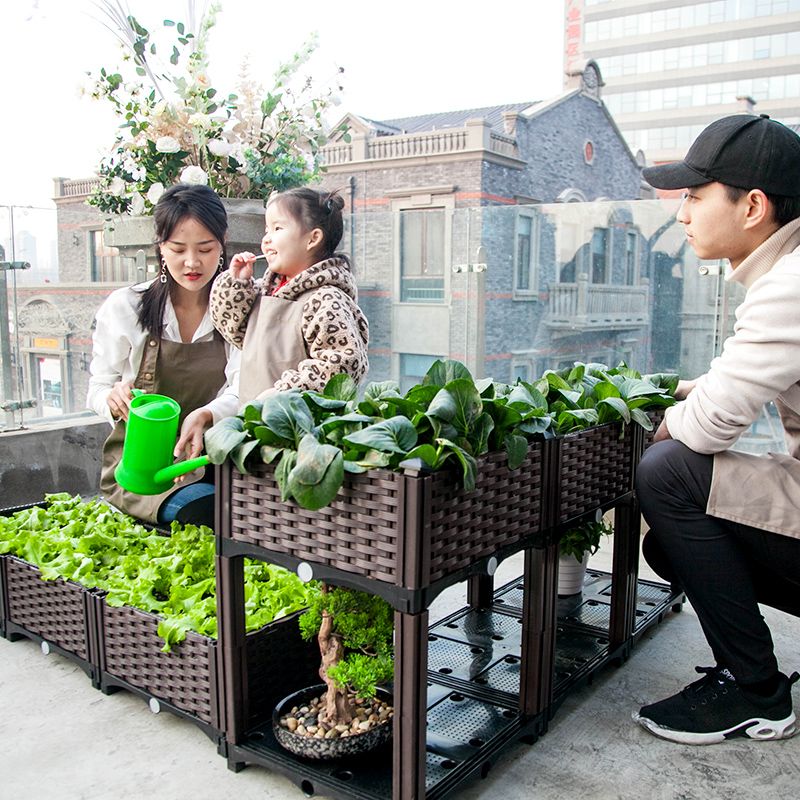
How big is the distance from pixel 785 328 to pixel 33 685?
67.4 inches

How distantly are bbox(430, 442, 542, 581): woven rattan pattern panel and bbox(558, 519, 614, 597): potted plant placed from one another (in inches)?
16.0

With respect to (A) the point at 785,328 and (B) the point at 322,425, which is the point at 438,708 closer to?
(B) the point at 322,425

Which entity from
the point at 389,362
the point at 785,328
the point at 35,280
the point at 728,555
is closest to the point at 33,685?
A: the point at 728,555

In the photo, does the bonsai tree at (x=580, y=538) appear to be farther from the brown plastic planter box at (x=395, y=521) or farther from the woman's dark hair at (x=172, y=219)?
the woman's dark hair at (x=172, y=219)

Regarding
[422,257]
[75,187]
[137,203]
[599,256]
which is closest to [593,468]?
[137,203]

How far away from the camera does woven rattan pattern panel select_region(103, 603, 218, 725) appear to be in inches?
62.5

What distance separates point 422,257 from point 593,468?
3007 mm

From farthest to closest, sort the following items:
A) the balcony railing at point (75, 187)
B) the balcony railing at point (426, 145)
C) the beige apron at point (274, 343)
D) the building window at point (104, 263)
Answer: the balcony railing at point (426, 145), the balcony railing at point (75, 187), the building window at point (104, 263), the beige apron at point (274, 343)

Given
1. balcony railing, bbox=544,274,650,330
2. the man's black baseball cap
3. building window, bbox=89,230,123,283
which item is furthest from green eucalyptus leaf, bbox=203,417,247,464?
balcony railing, bbox=544,274,650,330

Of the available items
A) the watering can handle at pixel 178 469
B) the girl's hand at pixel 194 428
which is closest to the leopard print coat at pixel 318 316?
the girl's hand at pixel 194 428

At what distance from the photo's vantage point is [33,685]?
1.87m

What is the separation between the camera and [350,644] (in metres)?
1.45

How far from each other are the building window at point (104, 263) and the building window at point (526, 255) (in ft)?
6.36

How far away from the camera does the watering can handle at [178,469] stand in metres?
1.50
